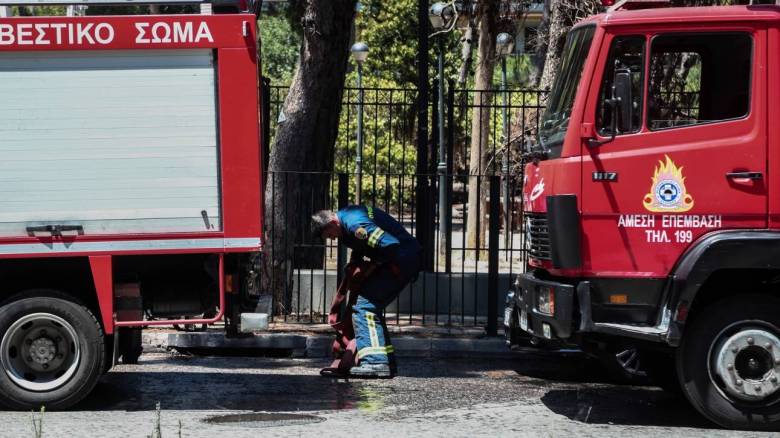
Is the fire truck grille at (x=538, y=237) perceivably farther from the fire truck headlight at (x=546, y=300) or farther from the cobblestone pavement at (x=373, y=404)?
the cobblestone pavement at (x=373, y=404)

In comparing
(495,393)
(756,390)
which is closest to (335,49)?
(495,393)

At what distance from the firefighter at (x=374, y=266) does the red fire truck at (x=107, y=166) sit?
1.38m

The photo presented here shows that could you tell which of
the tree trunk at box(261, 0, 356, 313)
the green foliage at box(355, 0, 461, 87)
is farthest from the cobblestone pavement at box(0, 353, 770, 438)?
the green foliage at box(355, 0, 461, 87)

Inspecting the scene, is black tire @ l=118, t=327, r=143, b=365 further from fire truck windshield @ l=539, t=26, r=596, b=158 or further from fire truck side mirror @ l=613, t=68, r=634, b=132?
fire truck side mirror @ l=613, t=68, r=634, b=132

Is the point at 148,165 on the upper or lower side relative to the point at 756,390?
upper

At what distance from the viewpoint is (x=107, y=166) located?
7.52 m

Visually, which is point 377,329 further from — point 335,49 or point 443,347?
point 335,49

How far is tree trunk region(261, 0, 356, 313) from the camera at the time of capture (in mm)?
11969

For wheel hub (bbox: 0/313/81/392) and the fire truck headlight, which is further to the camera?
wheel hub (bbox: 0/313/81/392)

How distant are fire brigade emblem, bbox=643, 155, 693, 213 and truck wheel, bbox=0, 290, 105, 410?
12.7 feet

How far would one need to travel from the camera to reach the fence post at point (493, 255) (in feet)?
35.1

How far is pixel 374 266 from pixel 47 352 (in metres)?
2.76

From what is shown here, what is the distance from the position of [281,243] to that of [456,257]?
7.18m

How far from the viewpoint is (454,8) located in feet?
74.6
